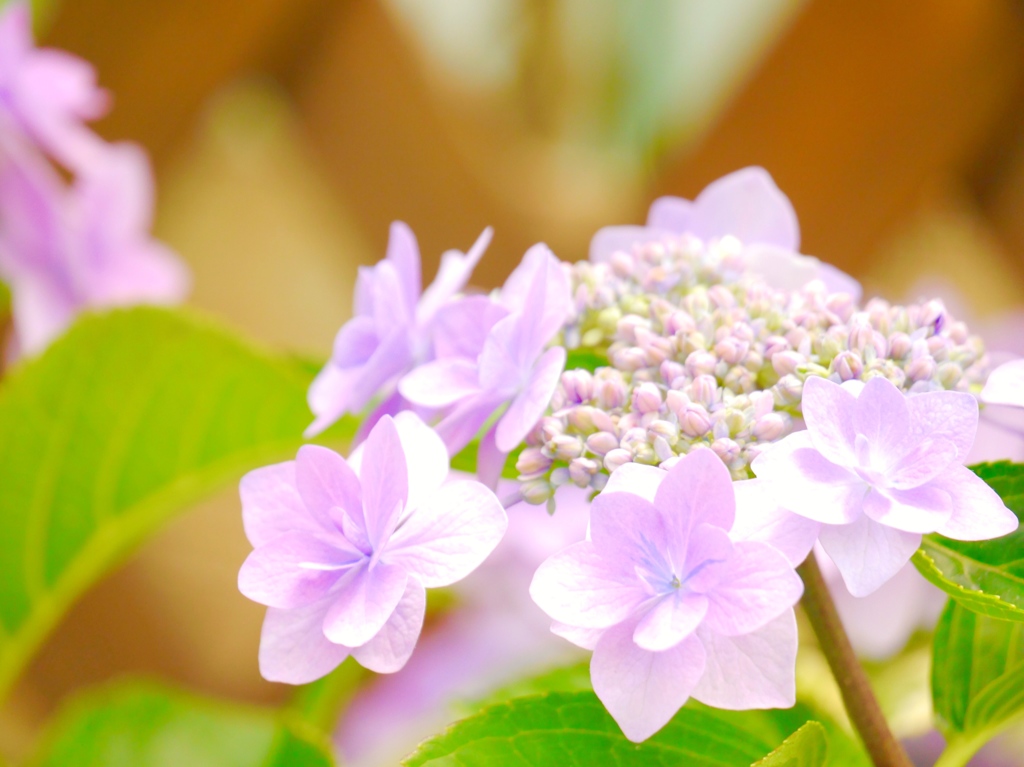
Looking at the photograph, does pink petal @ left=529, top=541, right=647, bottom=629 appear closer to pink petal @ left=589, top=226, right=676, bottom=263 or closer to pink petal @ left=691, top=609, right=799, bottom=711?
pink petal @ left=691, top=609, right=799, bottom=711

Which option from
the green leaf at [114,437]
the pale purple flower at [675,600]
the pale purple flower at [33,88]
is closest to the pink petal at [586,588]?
the pale purple flower at [675,600]

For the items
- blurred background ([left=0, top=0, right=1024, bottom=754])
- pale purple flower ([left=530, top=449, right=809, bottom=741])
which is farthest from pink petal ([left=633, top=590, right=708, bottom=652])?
blurred background ([left=0, top=0, right=1024, bottom=754])

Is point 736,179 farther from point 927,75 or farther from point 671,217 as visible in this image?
point 927,75

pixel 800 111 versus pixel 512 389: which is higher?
pixel 800 111

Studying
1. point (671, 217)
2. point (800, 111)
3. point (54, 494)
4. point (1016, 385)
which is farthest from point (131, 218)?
point (800, 111)

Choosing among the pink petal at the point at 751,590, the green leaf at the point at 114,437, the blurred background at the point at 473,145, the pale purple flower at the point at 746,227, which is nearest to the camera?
the pink petal at the point at 751,590

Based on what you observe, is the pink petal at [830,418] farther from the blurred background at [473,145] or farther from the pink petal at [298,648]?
the blurred background at [473,145]
